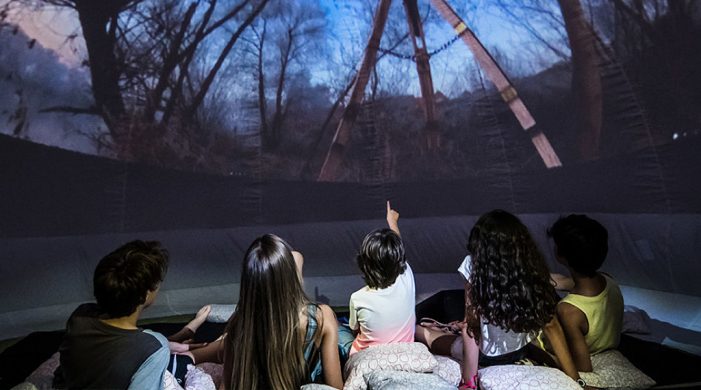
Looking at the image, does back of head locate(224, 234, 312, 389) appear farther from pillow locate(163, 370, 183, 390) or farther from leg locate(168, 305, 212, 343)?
leg locate(168, 305, 212, 343)

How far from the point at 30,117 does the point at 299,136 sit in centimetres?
258

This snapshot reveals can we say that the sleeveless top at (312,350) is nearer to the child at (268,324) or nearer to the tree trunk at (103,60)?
the child at (268,324)

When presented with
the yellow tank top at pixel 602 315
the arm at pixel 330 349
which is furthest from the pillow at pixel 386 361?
the yellow tank top at pixel 602 315

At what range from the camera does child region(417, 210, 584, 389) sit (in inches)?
114

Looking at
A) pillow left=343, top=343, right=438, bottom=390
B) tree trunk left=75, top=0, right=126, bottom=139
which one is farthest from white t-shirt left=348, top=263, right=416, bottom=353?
tree trunk left=75, top=0, right=126, bottom=139

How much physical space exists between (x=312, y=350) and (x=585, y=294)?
5.08ft

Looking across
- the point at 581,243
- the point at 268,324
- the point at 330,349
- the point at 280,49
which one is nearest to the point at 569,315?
the point at 581,243

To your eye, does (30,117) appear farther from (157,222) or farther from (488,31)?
(488,31)

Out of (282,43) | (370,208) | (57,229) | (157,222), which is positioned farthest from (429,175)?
(57,229)

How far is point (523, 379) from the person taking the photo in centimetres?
259

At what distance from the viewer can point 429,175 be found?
6.25 meters

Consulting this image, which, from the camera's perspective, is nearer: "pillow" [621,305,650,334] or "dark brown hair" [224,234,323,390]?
"dark brown hair" [224,234,323,390]

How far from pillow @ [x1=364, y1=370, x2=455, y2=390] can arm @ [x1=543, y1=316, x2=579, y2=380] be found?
68 centimetres

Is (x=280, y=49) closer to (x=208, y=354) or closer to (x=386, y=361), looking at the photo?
(x=208, y=354)
